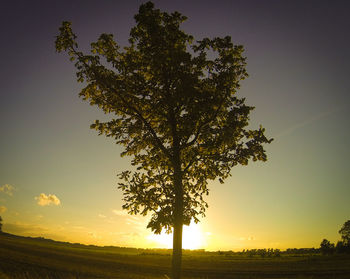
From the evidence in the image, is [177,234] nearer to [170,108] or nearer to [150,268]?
[170,108]

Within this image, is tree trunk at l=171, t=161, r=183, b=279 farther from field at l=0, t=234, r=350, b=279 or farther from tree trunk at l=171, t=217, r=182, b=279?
field at l=0, t=234, r=350, b=279

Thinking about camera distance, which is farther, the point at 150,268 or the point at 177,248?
the point at 150,268

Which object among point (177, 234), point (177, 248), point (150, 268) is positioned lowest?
point (150, 268)

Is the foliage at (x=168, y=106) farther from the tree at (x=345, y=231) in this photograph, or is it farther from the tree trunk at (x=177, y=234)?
the tree at (x=345, y=231)

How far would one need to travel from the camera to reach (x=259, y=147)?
11828 mm

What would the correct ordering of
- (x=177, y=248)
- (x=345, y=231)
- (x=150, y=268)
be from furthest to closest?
(x=345, y=231)
(x=150, y=268)
(x=177, y=248)

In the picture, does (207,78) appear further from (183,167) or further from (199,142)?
(183,167)

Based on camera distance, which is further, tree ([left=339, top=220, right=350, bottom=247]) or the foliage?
tree ([left=339, top=220, right=350, bottom=247])

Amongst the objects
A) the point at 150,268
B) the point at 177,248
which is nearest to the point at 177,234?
the point at 177,248

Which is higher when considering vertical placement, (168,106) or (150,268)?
(168,106)

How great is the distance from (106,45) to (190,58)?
14.6 ft

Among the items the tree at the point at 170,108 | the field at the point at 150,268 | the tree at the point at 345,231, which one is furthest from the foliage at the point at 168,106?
the tree at the point at 345,231

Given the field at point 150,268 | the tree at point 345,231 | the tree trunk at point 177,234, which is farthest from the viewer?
the tree at point 345,231

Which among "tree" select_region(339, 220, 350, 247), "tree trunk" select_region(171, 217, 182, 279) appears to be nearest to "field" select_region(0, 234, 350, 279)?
"tree trunk" select_region(171, 217, 182, 279)
